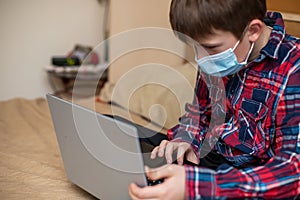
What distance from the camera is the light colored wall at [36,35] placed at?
2.30 meters

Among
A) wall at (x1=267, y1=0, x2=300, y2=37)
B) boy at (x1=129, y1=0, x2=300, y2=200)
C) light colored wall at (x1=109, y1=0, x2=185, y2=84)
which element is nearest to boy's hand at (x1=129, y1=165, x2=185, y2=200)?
boy at (x1=129, y1=0, x2=300, y2=200)

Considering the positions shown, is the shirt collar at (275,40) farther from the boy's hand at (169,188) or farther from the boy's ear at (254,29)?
the boy's hand at (169,188)

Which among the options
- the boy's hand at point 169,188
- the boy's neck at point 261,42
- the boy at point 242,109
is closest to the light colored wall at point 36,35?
the boy at point 242,109

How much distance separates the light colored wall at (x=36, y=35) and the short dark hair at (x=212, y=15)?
1577 millimetres

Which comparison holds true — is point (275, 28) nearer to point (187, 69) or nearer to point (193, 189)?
point (193, 189)

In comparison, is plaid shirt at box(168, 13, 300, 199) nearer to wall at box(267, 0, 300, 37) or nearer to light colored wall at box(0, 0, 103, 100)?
wall at box(267, 0, 300, 37)

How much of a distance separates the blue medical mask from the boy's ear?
0.07ft

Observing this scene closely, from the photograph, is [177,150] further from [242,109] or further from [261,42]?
[261,42]

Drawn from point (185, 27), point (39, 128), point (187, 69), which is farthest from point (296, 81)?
point (39, 128)

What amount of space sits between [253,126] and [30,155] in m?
0.84

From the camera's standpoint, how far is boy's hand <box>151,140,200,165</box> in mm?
1033

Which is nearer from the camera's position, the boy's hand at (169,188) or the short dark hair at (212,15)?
the boy's hand at (169,188)

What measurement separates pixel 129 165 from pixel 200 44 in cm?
31

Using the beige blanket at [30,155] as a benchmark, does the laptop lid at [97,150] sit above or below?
above
